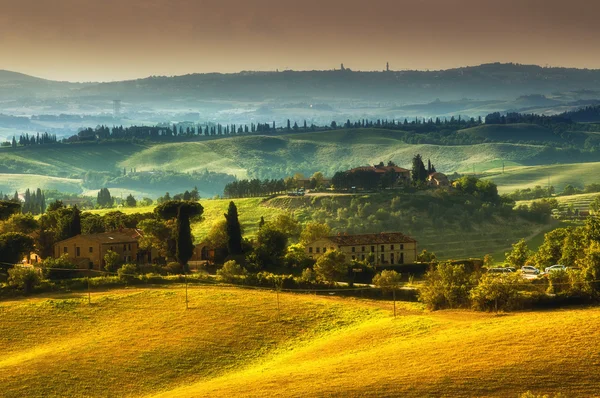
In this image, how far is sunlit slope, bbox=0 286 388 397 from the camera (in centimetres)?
5953

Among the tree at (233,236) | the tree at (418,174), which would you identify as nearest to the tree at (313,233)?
the tree at (233,236)

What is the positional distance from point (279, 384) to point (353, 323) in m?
15.8

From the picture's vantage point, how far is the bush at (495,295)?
6994 centimetres

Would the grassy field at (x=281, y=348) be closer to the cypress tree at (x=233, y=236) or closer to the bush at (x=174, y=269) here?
the bush at (x=174, y=269)

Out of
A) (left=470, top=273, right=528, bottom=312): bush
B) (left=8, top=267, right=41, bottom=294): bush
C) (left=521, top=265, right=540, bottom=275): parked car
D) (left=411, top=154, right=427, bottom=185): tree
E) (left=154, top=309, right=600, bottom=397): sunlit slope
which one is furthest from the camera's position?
(left=411, top=154, right=427, bottom=185): tree

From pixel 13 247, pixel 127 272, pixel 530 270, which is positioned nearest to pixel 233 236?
pixel 127 272

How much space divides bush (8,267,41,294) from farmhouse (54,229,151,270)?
12407 mm

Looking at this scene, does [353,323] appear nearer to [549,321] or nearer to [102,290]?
[549,321]

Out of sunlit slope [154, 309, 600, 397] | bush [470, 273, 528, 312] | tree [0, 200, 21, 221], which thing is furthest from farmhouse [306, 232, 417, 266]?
sunlit slope [154, 309, 600, 397]

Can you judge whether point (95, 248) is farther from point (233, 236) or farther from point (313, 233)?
point (313, 233)

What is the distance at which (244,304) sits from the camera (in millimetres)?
75125

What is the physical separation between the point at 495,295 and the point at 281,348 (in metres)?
14.8

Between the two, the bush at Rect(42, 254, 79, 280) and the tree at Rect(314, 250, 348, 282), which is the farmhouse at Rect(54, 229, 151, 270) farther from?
the tree at Rect(314, 250, 348, 282)

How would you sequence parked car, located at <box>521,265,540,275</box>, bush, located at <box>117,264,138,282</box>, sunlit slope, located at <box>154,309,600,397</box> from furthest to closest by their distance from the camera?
parked car, located at <box>521,265,540,275</box> → bush, located at <box>117,264,138,282</box> → sunlit slope, located at <box>154,309,600,397</box>
